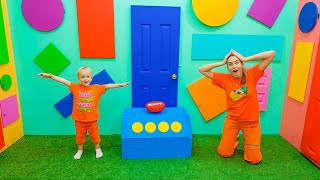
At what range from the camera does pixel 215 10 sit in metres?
3.14

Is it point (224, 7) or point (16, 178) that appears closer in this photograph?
point (16, 178)

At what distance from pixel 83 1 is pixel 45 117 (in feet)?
5.23

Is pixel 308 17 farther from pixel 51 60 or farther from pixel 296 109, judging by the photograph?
pixel 51 60

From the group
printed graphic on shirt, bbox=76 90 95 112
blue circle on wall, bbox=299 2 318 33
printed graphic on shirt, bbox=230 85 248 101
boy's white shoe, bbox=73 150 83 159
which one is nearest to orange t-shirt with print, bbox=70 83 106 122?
printed graphic on shirt, bbox=76 90 95 112

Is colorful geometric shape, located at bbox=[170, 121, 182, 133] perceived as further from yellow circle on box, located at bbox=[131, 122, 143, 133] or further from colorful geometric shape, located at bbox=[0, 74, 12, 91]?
colorful geometric shape, located at bbox=[0, 74, 12, 91]

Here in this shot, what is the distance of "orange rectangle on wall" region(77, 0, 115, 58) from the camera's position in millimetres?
3074

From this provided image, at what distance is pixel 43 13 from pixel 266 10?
2.72m

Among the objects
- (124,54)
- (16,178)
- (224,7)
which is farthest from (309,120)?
(16,178)

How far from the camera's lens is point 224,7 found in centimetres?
314

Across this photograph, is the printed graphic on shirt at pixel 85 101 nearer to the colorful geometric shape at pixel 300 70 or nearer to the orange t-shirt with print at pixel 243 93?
the orange t-shirt with print at pixel 243 93

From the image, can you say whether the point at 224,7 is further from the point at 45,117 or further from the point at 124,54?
the point at 45,117

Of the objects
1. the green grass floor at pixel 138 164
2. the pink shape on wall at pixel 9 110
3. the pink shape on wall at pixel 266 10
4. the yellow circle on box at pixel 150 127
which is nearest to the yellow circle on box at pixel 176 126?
the yellow circle on box at pixel 150 127

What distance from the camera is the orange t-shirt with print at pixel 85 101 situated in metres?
2.79

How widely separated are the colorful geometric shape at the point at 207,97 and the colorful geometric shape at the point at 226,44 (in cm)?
34
